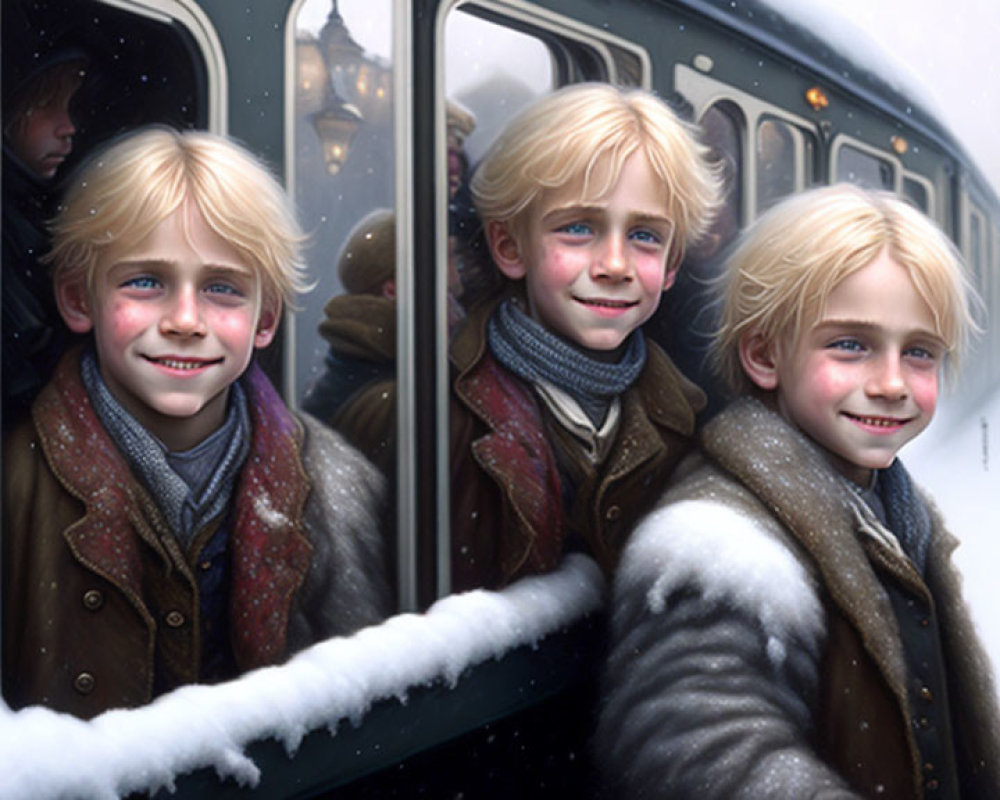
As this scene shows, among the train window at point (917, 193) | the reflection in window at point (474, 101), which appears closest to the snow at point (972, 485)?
the train window at point (917, 193)

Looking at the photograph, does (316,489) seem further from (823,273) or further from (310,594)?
(823,273)

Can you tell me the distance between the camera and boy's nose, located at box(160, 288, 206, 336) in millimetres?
1396

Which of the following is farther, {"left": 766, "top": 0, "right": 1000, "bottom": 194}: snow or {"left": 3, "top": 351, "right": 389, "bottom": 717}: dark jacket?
{"left": 766, "top": 0, "right": 1000, "bottom": 194}: snow

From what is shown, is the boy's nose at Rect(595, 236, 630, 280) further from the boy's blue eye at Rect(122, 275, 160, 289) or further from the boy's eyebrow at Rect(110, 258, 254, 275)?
the boy's blue eye at Rect(122, 275, 160, 289)

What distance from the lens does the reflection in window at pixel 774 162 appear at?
201 cm

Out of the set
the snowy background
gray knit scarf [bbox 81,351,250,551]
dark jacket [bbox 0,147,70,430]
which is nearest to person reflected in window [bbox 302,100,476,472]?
gray knit scarf [bbox 81,351,250,551]

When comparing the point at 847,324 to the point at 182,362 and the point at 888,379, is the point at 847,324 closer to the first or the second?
the point at 888,379

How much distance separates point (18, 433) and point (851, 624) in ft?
3.87

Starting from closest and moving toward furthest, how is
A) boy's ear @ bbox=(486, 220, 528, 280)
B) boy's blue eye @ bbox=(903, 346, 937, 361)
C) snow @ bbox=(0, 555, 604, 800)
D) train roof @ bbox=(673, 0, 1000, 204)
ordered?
snow @ bbox=(0, 555, 604, 800), boy's ear @ bbox=(486, 220, 528, 280), boy's blue eye @ bbox=(903, 346, 937, 361), train roof @ bbox=(673, 0, 1000, 204)

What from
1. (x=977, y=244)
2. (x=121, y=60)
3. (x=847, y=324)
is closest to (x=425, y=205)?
(x=121, y=60)

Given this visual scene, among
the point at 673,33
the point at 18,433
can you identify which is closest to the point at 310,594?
the point at 18,433

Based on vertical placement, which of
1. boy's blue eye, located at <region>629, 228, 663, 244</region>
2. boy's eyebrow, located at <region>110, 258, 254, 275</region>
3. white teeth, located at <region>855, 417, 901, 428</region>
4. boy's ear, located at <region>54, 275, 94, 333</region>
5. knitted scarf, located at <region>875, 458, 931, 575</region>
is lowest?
knitted scarf, located at <region>875, 458, 931, 575</region>

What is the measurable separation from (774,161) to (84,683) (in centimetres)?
136

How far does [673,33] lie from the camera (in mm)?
1914
